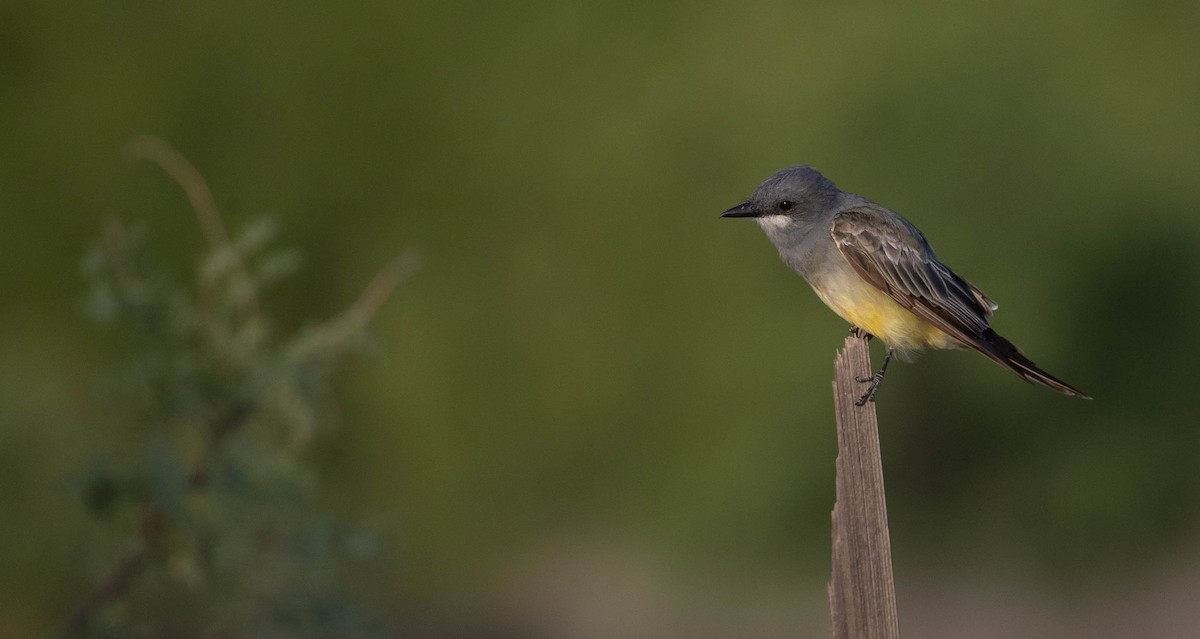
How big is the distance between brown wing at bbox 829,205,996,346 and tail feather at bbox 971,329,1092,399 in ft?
0.22

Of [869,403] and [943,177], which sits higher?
[943,177]

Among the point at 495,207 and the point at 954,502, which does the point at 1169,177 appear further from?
the point at 495,207

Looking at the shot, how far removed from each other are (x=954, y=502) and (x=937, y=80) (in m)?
2.39

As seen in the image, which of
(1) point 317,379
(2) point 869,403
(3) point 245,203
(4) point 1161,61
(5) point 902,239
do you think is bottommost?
(2) point 869,403

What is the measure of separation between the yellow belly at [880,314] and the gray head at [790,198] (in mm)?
303

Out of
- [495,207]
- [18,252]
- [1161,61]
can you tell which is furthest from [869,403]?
[1161,61]

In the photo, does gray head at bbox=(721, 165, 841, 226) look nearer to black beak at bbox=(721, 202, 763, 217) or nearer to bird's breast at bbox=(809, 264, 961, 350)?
black beak at bbox=(721, 202, 763, 217)

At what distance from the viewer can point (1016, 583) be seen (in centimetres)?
768

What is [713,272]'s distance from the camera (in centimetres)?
756

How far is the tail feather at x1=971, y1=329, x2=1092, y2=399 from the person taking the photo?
178 inches

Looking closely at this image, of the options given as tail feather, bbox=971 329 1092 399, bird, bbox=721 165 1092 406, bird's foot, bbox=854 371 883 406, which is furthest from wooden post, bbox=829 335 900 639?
bird, bbox=721 165 1092 406

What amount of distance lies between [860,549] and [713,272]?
454cm

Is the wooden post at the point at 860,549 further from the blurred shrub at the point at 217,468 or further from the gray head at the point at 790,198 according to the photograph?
the blurred shrub at the point at 217,468

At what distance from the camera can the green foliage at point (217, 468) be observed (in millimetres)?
4645
